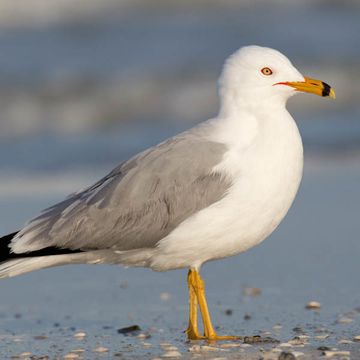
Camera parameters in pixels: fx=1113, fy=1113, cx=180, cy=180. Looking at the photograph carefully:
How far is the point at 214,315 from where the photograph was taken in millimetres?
6828

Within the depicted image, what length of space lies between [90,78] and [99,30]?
3.70 meters

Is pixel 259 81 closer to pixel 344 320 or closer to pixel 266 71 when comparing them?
pixel 266 71

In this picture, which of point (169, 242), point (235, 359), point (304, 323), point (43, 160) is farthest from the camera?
point (43, 160)

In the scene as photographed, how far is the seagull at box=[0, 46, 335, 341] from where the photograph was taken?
601 centimetres

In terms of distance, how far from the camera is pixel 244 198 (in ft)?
19.6

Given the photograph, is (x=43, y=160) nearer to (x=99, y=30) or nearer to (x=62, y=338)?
(x=62, y=338)

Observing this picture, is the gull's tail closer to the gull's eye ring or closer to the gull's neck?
the gull's neck

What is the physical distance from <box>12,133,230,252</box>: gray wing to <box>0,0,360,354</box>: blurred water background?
65 centimetres

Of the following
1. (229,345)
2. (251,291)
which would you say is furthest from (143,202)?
(251,291)

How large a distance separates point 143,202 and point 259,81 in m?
0.98

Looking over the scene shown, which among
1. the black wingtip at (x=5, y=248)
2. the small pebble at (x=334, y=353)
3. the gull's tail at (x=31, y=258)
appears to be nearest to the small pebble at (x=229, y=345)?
the small pebble at (x=334, y=353)

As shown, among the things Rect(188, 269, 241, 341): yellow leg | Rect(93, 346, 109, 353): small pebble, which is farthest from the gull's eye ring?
Rect(93, 346, 109, 353): small pebble

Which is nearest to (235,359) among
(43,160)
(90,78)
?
(43,160)

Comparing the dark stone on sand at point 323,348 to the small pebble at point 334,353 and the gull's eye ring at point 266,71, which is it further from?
the gull's eye ring at point 266,71
